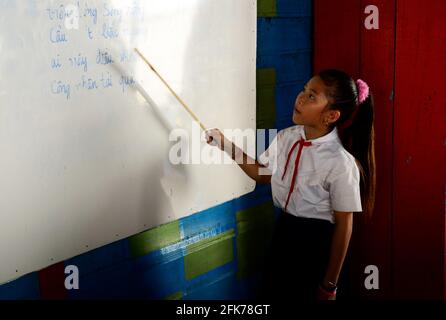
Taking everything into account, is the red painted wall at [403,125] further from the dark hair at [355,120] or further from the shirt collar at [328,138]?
the shirt collar at [328,138]

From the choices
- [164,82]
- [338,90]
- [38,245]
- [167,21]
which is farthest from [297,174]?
[38,245]

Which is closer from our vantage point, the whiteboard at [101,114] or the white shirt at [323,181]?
the whiteboard at [101,114]

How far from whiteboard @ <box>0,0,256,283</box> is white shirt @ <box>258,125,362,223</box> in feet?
1.17

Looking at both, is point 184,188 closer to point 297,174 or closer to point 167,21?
point 297,174

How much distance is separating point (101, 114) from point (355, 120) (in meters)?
0.77

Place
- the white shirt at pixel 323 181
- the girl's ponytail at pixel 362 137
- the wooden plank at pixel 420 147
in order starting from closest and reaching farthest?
the white shirt at pixel 323 181 → the girl's ponytail at pixel 362 137 → the wooden plank at pixel 420 147

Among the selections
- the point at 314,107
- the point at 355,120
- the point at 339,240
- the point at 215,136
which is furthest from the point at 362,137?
the point at 215,136

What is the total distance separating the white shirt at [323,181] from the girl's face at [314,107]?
0.19ft

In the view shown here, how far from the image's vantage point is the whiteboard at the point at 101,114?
1545mm

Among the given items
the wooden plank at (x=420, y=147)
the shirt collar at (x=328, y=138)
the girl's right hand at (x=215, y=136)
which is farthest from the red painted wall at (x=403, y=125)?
the girl's right hand at (x=215, y=136)

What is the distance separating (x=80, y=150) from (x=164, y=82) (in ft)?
1.16

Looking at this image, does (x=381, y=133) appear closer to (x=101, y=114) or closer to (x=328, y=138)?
(x=328, y=138)

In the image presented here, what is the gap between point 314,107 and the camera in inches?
72.2

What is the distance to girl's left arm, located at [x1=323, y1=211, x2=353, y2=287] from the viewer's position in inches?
71.7
